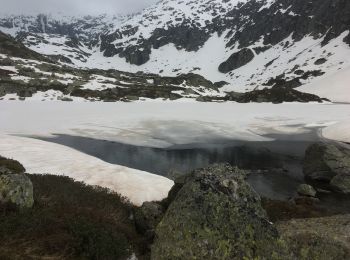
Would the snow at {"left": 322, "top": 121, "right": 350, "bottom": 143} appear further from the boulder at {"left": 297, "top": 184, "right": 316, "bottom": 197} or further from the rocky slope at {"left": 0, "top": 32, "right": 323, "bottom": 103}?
the rocky slope at {"left": 0, "top": 32, "right": 323, "bottom": 103}

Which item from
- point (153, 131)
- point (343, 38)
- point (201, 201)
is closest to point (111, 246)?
point (201, 201)

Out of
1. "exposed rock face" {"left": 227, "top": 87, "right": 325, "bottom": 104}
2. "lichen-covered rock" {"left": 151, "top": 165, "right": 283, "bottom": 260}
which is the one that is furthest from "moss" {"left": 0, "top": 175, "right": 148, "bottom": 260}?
"exposed rock face" {"left": 227, "top": 87, "right": 325, "bottom": 104}

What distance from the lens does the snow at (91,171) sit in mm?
19844

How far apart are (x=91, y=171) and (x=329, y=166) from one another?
16863 mm

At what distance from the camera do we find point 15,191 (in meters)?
10.5

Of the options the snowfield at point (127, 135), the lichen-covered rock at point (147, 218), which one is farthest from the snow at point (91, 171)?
the lichen-covered rock at point (147, 218)

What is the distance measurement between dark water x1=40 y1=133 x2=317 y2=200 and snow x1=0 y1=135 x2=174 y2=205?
401 centimetres

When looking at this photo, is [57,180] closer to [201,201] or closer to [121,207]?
[121,207]

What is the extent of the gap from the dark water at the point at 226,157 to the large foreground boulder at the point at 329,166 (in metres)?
1.07

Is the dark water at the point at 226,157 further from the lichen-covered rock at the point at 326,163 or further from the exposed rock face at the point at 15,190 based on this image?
the exposed rock face at the point at 15,190

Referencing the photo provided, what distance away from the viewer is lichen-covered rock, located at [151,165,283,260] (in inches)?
274

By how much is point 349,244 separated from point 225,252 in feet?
18.9

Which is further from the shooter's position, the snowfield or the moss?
the snowfield

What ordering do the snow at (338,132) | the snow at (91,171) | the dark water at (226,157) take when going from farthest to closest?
the snow at (338,132)
the dark water at (226,157)
the snow at (91,171)
